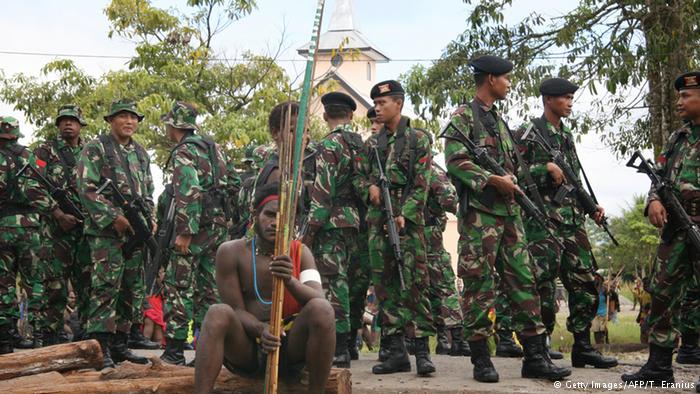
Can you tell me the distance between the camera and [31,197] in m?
8.81

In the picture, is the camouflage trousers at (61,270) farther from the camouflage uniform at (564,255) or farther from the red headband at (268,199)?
the camouflage uniform at (564,255)

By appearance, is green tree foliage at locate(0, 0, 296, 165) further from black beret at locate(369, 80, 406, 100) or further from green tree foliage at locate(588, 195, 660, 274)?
green tree foliage at locate(588, 195, 660, 274)

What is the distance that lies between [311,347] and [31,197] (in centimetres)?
477

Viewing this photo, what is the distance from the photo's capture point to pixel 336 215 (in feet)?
25.6

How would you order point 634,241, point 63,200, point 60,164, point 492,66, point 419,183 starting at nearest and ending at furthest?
point 492,66 < point 419,183 < point 63,200 < point 60,164 < point 634,241

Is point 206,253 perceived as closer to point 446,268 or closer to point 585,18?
point 446,268

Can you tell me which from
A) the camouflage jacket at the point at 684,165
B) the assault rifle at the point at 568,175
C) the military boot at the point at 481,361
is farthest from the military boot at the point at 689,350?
the military boot at the point at 481,361

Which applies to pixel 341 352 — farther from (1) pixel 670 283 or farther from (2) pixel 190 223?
(1) pixel 670 283

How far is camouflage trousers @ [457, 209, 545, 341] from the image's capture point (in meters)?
6.70

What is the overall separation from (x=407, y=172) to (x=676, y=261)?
228cm

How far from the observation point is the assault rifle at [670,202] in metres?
6.30

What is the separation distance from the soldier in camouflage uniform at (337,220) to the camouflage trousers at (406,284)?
1.19ft

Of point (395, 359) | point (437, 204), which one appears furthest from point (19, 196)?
point (437, 204)

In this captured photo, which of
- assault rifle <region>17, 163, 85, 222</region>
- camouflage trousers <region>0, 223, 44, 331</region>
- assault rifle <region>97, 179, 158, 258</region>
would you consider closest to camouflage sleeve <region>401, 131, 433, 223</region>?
assault rifle <region>97, 179, 158, 258</region>
